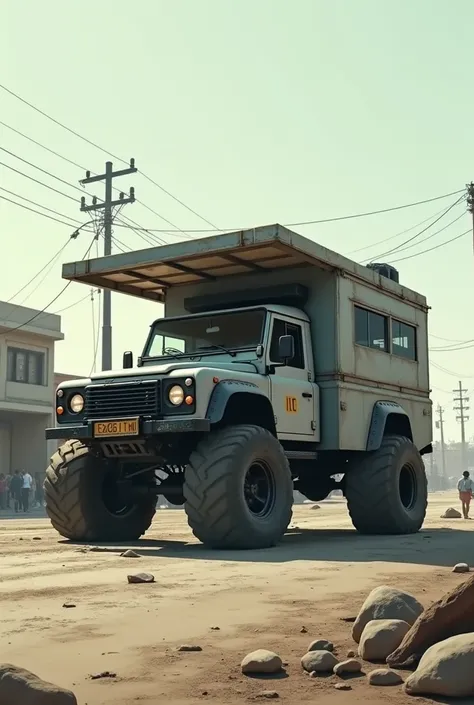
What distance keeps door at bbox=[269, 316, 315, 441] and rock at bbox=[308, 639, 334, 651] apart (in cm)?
638

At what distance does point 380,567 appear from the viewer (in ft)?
25.7

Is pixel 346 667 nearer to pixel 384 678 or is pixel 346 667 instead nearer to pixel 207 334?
pixel 384 678

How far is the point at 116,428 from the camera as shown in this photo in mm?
9930

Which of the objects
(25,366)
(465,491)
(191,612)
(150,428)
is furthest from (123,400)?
(25,366)

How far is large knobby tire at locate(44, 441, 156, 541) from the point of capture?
415 inches

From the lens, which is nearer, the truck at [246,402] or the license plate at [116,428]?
the truck at [246,402]

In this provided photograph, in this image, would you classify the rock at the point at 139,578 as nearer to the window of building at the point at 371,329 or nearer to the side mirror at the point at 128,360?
the side mirror at the point at 128,360

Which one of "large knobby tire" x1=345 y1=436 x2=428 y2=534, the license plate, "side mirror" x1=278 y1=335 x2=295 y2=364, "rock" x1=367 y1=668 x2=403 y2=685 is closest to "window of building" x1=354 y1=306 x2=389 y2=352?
"large knobby tire" x1=345 y1=436 x2=428 y2=534

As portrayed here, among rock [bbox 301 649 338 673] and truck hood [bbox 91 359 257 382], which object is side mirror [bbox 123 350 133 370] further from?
rock [bbox 301 649 338 673]

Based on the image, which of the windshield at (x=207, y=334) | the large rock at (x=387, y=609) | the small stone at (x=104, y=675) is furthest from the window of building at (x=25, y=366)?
the small stone at (x=104, y=675)

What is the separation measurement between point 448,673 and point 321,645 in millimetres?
867

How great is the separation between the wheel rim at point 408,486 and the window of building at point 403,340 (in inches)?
71.1

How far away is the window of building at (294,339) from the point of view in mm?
11031

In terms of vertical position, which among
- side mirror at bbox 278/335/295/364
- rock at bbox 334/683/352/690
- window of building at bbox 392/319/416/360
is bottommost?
rock at bbox 334/683/352/690
